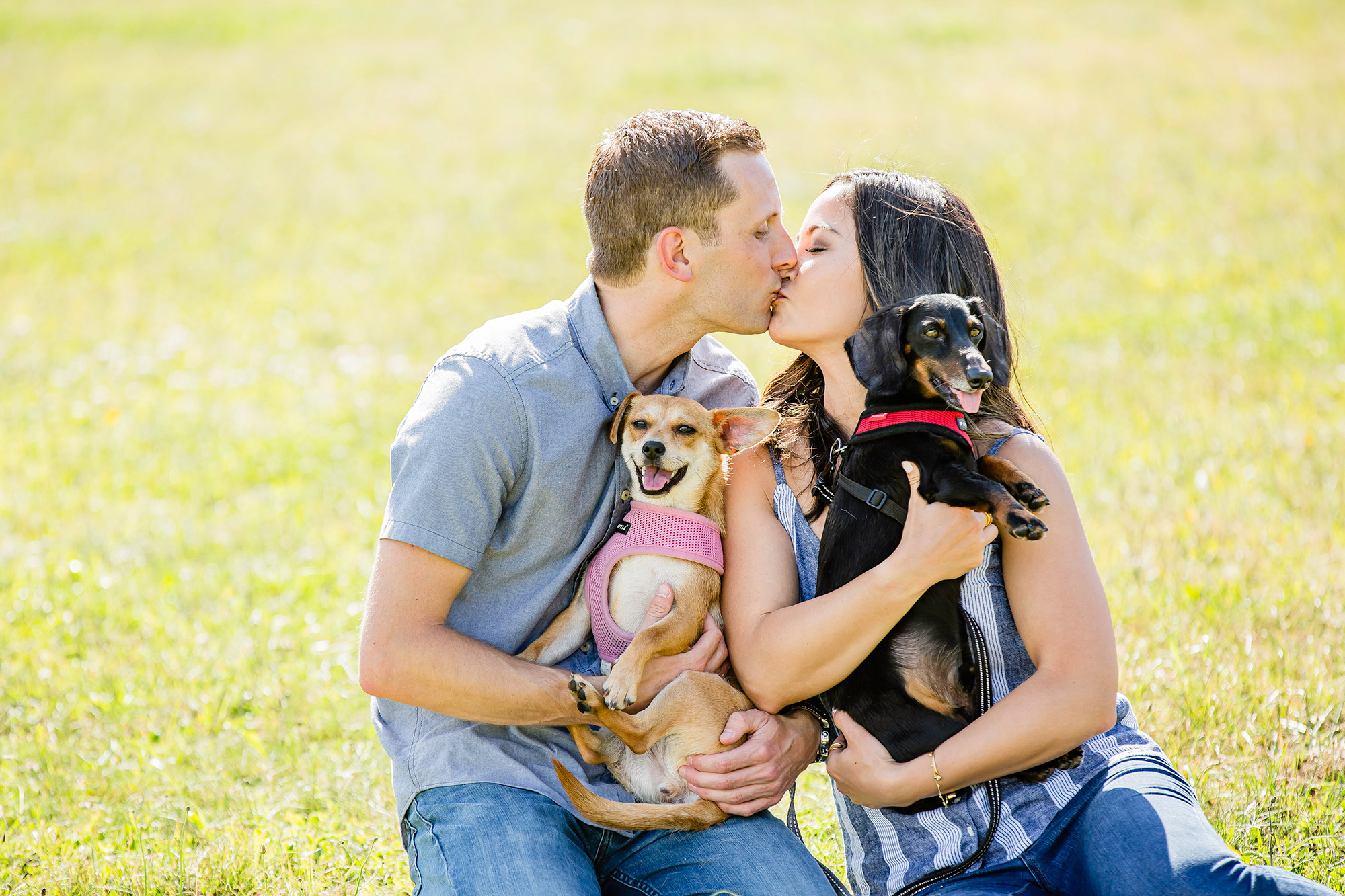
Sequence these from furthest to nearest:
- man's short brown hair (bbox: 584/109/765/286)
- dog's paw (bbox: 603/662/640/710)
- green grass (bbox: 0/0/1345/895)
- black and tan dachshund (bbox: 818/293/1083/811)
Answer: green grass (bbox: 0/0/1345/895), man's short brown hair (bbox: 584/109/765/286), dog's paw (bbox: 603/662/640/710), black and tan dachshund (bbox: 818/293/1083/811)

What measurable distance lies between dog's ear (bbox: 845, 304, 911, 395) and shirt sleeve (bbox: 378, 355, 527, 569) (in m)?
0.90

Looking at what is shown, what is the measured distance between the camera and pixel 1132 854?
232cm

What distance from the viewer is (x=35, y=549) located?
5.41m

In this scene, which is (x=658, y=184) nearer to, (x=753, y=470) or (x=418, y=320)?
Answer: (x=753, y=470)

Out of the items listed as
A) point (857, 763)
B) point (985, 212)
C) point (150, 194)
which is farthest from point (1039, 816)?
point (150, 194)

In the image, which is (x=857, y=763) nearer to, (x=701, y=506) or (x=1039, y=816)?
(x=1039, y=816)

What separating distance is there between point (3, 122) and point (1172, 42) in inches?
673

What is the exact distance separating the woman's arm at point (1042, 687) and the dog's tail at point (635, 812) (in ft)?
1.23

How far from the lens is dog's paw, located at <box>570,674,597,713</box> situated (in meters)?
2.70

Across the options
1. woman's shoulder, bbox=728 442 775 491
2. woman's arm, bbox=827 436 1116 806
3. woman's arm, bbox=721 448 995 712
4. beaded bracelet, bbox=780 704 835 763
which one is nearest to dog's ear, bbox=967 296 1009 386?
woman's arm, bbox=827 436 1116 806

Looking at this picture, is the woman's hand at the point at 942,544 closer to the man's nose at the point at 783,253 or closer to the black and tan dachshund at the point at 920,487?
the black and tan dachshund at the point at 920,487

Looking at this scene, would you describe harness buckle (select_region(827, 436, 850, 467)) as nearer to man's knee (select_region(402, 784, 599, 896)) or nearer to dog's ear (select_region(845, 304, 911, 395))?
dog's ear (select_region(845, 304, 911, 395))

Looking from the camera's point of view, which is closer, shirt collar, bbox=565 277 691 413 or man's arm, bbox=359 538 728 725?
man's arm, bbox=359 538 728 725

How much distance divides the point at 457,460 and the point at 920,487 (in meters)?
1.17
